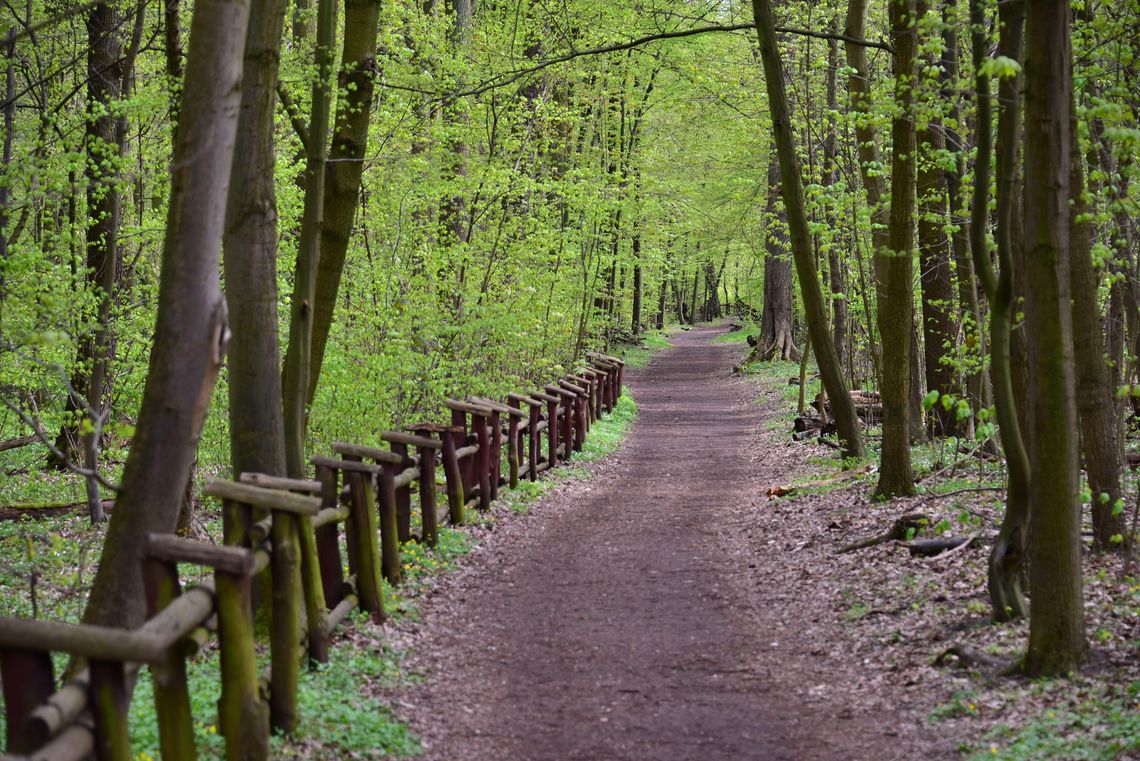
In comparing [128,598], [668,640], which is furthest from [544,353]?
[128,598]

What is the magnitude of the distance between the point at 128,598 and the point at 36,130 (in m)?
8.83

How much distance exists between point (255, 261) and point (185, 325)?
8.20 feet

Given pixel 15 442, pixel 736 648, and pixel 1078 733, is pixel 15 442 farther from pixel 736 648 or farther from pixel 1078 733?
pixel 1078 733

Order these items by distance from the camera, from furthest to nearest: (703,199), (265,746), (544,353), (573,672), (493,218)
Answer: (703,199) < (544,353) < (493,218) < (573,672) < (265,746)

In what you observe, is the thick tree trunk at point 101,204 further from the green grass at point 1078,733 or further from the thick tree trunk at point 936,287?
the thick tree trunk at point 936,287

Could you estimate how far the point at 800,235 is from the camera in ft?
44.7

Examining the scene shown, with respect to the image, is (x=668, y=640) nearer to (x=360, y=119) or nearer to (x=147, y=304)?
(x=360, y=119)

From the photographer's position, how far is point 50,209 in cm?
1469

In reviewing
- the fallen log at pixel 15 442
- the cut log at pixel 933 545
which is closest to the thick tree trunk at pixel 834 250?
the cut log at pixel 933 545

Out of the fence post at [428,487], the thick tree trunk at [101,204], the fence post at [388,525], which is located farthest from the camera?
the thick tree trunk at [101,204]

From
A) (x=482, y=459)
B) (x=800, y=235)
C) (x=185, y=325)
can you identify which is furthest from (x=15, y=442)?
(x=185, y=325)

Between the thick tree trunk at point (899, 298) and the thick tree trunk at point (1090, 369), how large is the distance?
2511 millimetres

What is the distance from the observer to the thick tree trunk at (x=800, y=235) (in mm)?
12961

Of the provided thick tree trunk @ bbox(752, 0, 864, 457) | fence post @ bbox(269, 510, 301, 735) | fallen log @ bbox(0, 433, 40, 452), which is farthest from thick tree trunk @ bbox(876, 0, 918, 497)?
fallen log @ bbox(0, 433, 40, 452)
